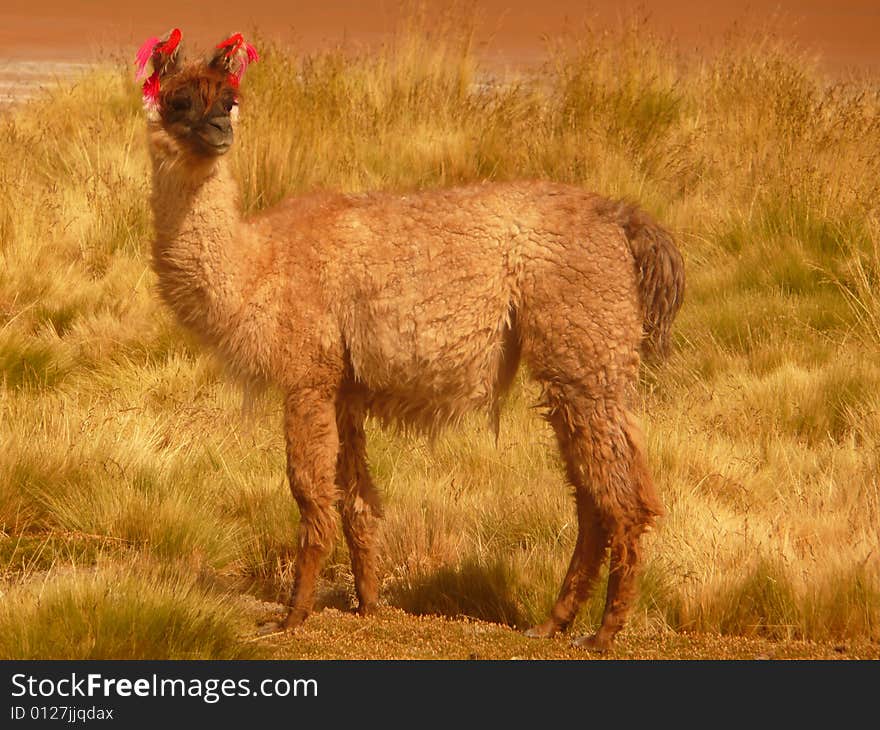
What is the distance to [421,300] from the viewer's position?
5602 millimetres

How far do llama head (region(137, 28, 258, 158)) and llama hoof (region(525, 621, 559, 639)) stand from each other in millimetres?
2368

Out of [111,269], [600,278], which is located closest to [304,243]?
[600,278]

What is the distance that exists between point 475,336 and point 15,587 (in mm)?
2098

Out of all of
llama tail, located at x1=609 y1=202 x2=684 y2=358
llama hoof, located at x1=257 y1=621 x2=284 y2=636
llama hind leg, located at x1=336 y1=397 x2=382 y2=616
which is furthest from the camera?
llama hind leg, located at x1=336 y1=397 x2=382 y2=616

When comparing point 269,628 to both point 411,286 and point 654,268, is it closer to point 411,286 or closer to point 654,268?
point 411,286

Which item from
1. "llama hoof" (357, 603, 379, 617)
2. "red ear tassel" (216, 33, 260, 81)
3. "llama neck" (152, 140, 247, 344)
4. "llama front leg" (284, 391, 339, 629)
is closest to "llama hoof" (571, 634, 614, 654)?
"llama hoof" (357, 603, 379, 617)

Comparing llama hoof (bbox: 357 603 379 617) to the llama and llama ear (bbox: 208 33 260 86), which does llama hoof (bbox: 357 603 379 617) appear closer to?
the llama

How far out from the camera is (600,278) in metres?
5.51

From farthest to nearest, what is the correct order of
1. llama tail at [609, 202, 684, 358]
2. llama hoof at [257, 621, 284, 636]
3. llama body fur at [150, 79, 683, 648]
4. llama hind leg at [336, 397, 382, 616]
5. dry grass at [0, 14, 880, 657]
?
llama hind leg at [336, 397, 382, 616], dry grass at [0, 14, 880, 657], llama hoof at [257, 621, 284, 636], llama tail at [609, 202, 684, 358], llama body fur at [150, 79, 683, 648]

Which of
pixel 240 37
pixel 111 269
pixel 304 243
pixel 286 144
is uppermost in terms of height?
pixel 240 37

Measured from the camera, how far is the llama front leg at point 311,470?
5.64 m

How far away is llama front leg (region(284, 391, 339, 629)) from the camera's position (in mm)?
5641

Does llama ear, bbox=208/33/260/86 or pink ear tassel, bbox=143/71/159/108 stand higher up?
llama ear, bbox=208/33/260/86
